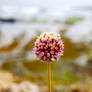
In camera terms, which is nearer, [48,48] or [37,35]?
[48,48]

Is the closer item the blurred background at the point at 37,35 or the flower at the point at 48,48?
the flower at the point at 48,48

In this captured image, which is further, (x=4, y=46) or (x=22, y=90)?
(x=4, y=46)

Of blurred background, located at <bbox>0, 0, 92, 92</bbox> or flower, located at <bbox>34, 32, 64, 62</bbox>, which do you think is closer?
Result: flower, located at <bbox>34, 32, 64, 62</bbox>

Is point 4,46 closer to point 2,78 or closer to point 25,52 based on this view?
point 25,52

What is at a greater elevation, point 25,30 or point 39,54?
point 25,30

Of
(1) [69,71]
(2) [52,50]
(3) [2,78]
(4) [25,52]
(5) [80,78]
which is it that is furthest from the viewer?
(4) [25,52]

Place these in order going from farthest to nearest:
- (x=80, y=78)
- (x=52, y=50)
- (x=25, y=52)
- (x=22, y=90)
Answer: (x=25, y=52), (x=80, y=78), (x=22, y=90), (x=52, y=50)

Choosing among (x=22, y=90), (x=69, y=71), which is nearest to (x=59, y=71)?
(x=69, y=71)

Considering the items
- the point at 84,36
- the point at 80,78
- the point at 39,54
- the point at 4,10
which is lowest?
the point at 80,78
